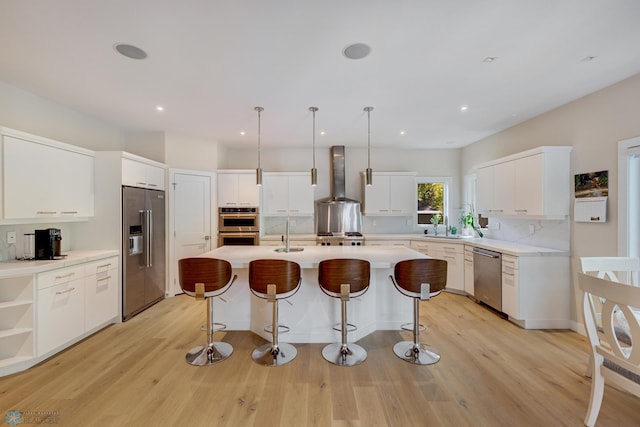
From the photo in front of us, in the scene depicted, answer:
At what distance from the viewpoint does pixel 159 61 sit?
2514 mm

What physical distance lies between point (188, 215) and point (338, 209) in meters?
2.79

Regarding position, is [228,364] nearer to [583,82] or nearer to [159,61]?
[159,61]

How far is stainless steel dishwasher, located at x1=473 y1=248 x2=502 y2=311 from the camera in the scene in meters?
3.81

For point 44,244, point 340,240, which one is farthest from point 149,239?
point 340,240

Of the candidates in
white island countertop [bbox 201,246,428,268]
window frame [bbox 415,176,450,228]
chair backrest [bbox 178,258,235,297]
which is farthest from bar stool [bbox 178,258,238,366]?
window frame [bbox 415,176,450,228]

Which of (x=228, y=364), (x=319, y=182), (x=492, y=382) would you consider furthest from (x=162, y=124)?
(x=492, y=382)

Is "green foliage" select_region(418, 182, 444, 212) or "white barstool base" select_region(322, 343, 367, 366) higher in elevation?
"green foliage" select_region(418, 182, 444, 212)

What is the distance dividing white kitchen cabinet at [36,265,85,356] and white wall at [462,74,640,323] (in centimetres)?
565

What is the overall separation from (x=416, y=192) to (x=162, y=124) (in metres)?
4.74

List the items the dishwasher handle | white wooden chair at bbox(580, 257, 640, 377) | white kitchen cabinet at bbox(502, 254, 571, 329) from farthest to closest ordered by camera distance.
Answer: the dishwasher handle → white kitchen cabinet at bbox(502, 254, 571, 329) → white wooden chair at bbox(580, 257, 640, 377)

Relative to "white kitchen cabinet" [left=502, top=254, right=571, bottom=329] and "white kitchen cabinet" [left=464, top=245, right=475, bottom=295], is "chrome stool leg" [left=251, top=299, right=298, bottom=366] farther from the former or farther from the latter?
"white kitchen cabinet" [left=464, top=245, right=475, bottom=295]

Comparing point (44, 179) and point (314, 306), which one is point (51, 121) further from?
point (314, 306)

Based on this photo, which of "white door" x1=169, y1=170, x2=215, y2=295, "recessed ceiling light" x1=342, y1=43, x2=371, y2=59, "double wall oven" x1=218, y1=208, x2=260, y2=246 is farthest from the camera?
"double wall oven" x1=218, y1=208, x2=260, y2=246

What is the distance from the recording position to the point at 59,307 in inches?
111
